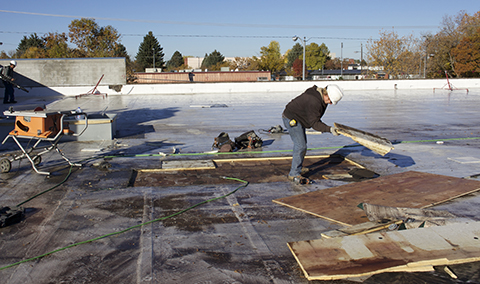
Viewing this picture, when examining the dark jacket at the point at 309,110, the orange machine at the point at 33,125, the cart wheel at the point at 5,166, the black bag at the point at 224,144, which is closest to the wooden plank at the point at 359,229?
the dark jacket at the point at 309,110

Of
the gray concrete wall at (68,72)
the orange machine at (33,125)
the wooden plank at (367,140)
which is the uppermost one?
the gray concrete wall at (68,72)

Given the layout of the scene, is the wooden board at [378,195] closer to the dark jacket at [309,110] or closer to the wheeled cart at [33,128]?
the dark jacket at [309,110]

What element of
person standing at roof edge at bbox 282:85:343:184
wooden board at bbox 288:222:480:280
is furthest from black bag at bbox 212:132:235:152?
wooden board at bbox 288:222:480:280

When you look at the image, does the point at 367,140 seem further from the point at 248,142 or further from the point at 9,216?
the point at 9,216

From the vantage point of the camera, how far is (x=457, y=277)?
314 centimetres

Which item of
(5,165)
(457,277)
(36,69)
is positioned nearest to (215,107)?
(5,165)

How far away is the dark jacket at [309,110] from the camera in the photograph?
5.85 m

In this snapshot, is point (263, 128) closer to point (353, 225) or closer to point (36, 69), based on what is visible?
point (353, 225)

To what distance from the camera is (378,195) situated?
17.5 ft

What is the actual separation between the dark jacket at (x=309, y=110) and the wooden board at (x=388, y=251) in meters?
2.40

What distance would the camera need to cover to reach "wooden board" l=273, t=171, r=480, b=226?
15.7 feet

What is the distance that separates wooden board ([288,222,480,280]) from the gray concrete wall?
3414 centimetres

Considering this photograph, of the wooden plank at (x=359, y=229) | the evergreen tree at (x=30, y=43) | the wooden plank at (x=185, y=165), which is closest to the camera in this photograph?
the wooden plank at (x=359, y=229)

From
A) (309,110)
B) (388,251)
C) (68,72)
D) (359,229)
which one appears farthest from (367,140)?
(68,72)
